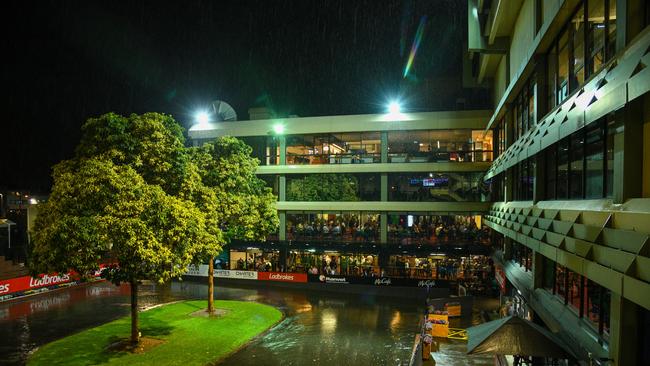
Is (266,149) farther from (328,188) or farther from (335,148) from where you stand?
(328,188)

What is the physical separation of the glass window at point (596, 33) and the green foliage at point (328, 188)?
28.2 m

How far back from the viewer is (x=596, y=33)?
8977 millimetres

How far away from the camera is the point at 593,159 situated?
887 cm

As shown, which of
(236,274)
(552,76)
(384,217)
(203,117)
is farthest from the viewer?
(203,117)

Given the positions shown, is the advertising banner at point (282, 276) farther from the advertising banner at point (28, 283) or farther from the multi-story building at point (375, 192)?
the advertising banner at point (28, 283)

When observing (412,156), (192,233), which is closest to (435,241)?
(412,156)

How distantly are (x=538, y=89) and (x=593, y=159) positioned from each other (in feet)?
17.1

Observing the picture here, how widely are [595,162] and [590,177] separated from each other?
1.37ft

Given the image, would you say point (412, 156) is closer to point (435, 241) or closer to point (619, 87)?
point (435, 241)

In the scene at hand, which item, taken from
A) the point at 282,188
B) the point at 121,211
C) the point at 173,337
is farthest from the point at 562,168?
the point at 282,188

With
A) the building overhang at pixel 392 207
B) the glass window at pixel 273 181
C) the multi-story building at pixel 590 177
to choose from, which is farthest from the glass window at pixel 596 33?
the glass window at pixel 273 181

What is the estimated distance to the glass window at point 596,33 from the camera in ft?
28.2

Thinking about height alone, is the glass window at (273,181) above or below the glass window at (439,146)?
below

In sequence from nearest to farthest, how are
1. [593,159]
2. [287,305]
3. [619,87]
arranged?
[619,87] < [593,159] < [287,305]
